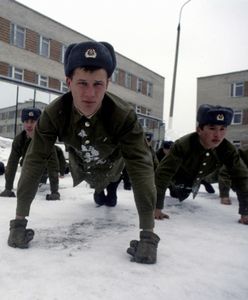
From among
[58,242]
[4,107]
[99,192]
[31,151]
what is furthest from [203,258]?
[4,107]

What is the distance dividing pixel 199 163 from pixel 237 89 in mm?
26108

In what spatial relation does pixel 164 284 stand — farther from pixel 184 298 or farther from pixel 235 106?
pixel 235 106

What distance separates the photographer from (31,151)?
2195 mm

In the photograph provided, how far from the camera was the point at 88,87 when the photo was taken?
205cm

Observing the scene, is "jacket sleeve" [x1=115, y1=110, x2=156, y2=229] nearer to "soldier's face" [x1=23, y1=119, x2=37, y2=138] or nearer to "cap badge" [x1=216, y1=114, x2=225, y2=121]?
"cap badge" [x1=216, y1=114, x2=225, y2=121]

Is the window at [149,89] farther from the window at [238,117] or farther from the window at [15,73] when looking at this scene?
the window at [15,73]

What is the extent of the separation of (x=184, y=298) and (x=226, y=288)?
0.24m

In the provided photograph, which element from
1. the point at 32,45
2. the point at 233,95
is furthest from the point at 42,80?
the point at 233,95

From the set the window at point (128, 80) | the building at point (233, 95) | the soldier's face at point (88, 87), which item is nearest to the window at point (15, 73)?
the window at point (128, 80)

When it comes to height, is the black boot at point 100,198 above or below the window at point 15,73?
below

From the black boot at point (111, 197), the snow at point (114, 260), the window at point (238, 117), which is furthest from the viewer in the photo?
the window at point (238, 117)

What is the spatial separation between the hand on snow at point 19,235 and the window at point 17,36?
2010 centimetres

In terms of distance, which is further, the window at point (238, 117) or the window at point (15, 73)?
the window at point (238, 117)

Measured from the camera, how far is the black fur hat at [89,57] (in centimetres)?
206
